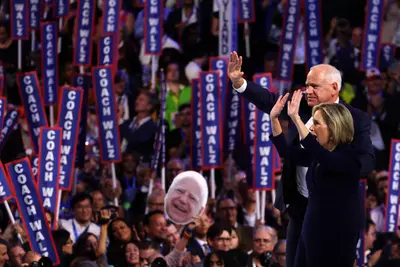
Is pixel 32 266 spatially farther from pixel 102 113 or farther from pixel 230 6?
pixel 230 6

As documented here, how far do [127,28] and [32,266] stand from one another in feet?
20.3

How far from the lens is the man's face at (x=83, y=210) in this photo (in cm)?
1142

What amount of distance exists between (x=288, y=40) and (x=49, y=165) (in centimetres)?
389

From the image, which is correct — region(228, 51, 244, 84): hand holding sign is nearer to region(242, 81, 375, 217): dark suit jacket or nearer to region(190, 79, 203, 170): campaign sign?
region(242, 81, 375, 217): dark suit jacket

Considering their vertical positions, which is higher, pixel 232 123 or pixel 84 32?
pixel 84 32

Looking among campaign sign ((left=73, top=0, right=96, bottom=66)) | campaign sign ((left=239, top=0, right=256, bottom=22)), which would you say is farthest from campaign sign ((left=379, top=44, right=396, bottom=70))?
campaign sign ((left=73, top=0, right=96, bottom=66))

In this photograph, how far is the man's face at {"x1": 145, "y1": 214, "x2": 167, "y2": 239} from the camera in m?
11.0

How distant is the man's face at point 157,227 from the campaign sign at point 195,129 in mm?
1494

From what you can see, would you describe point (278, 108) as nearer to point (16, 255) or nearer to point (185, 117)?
point (16, 255)

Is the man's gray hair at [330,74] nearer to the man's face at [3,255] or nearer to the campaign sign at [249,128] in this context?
the man's face at [3,255]

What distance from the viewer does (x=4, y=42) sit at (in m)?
14.7

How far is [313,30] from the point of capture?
46.5ft

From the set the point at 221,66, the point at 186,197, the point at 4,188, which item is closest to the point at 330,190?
the point at 186,197

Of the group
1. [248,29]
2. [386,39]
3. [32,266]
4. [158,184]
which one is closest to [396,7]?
[386,39]
